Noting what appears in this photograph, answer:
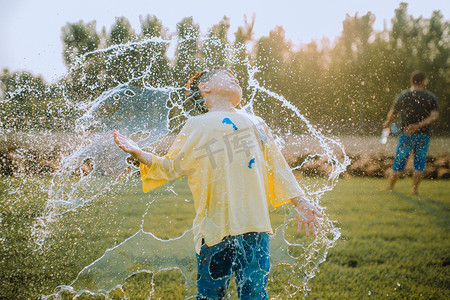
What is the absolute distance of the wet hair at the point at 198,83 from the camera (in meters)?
1.76

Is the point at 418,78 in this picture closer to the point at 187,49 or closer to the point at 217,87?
the point at 187,49

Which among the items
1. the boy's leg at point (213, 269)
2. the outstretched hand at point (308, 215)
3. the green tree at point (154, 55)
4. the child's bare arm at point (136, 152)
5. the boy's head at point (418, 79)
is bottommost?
the boy's leg at point (213, 269)

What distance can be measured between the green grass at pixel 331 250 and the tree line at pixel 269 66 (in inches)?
43.3

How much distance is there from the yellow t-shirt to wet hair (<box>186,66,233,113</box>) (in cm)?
26

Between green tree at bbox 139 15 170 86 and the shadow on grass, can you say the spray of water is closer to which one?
green tree at bbox 139 15 170 86

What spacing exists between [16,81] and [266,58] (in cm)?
268

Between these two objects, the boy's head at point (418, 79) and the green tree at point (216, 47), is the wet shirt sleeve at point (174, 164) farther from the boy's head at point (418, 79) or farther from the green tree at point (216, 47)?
the boy's head at point (418, 79)

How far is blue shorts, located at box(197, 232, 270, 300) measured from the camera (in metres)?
1.42

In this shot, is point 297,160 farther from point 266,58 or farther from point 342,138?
point 266,58

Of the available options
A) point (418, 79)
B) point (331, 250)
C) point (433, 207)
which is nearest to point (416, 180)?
point (433, 207)

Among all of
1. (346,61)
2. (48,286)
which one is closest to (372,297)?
(48,286)

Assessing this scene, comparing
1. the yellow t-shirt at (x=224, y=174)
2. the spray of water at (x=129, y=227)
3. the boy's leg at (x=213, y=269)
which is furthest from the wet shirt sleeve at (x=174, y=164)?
the spray of water at (x=129, y=227)

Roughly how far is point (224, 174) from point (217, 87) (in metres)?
0.45

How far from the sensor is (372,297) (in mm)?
2256
